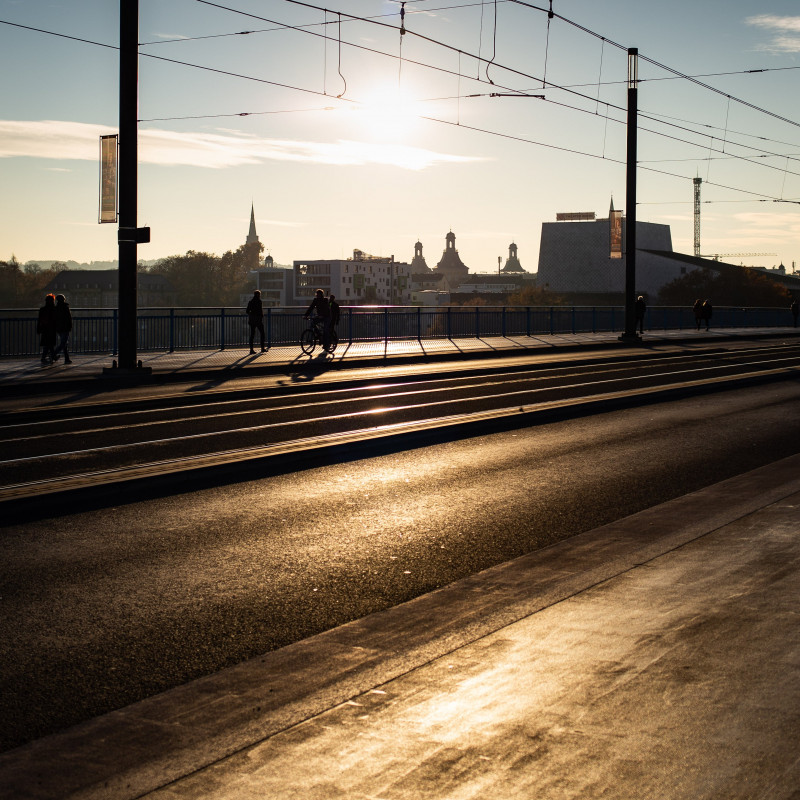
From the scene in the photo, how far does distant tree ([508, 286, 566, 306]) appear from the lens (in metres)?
111

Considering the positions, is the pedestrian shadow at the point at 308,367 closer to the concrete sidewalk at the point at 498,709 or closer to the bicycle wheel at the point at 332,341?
the bicycle wheel at the point at 332,341

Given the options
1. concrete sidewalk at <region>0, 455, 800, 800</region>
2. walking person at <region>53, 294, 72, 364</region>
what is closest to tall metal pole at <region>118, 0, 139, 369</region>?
walking person at <region>53, 294, 72, 364</region>

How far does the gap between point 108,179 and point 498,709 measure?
18180mm

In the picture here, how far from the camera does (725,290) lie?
102938mm

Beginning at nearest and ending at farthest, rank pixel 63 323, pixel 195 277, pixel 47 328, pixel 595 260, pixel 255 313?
pixel 47 328, pixel 63 323, pixel 255 313, pixel 595 260, pixel 195 277

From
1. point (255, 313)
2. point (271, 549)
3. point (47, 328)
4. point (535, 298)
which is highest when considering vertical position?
point (535, 298)

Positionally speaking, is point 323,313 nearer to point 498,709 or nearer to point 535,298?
point 498,709

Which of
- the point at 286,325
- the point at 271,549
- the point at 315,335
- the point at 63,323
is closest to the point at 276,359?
the point at 315,335

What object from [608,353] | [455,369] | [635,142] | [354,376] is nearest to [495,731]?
[354,376]

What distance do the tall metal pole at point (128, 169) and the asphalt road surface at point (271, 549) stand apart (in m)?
10.6

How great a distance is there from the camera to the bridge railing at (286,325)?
85.1 feet

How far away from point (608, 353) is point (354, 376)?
1219 cm

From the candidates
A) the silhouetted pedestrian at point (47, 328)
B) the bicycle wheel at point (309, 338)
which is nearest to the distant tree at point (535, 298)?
the bicycle wheel at point (309, 338)

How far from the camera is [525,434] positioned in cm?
1256
